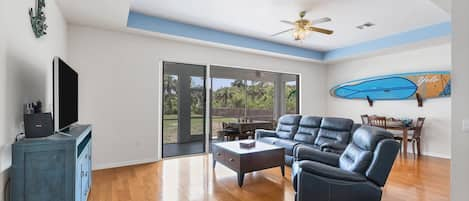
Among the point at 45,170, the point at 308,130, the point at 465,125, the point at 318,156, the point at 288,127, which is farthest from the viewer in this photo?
the point at 288,127

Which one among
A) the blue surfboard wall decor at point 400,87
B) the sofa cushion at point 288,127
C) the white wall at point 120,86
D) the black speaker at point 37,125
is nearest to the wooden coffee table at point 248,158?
the sofa cushion at point 288,127

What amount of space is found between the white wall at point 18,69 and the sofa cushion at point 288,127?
397cm

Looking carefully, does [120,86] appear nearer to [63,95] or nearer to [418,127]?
[63,95]

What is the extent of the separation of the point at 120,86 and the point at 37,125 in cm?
247

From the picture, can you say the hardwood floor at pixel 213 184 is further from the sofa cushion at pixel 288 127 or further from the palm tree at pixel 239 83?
the palm tree at pixel 239 83

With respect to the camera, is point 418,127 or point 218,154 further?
point 418,127

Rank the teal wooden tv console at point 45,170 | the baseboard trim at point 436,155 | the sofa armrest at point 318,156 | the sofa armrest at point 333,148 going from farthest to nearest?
1. the baseboard trim at point 436,155
2. the sofa armrest at point 333,148
3. the sofa armrest at point 318,156
4. the teal wooden tv console at point 45,170

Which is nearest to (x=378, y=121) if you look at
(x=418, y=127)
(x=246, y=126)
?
(x=418, y=127)

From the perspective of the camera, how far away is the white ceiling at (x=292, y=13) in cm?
367

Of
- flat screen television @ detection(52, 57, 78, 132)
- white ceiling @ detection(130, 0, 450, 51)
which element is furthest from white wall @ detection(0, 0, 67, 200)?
white ceiling @ detection(130, 0, 450, 51)

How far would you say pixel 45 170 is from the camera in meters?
1.82

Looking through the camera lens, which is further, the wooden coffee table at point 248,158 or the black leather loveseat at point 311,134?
the black leather loveseat at point 311,134

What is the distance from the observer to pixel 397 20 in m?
4.34

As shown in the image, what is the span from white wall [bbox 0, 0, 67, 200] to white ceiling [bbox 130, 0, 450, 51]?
1.72 meters
